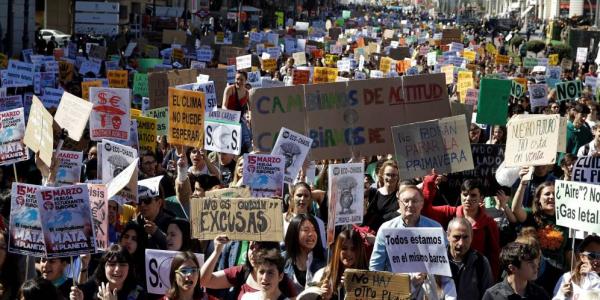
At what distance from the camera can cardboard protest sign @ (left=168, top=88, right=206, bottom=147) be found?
12.2 metres

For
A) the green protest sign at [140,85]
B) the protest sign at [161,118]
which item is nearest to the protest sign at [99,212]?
the protest sign at [161,118]

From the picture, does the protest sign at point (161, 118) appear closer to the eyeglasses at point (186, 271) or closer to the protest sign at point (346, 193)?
the protest sign at point (346, 193)

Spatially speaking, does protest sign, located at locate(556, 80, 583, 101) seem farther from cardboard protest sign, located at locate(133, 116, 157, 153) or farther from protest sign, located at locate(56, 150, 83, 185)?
protest sign, located at locate(56, 150, 83, 185)

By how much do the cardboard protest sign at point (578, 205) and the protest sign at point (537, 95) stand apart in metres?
10.7

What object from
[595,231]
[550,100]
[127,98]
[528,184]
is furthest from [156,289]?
[550,100]

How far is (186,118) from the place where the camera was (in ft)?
40.6

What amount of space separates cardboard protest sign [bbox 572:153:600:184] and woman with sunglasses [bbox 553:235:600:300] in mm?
2236

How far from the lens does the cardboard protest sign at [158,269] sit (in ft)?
23.8

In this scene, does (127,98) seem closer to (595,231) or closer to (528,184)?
(528,184)

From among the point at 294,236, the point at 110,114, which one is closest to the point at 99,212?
the point at 294,236

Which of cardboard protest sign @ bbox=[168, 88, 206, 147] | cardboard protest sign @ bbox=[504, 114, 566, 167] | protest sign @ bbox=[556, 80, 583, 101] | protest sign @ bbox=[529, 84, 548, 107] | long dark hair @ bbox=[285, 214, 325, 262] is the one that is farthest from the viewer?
protest sign @ bbox=[556, 80, 583, 101]

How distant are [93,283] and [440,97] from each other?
20.7 feet

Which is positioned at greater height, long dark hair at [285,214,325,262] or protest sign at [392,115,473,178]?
protest sign at [392,115,473,178]

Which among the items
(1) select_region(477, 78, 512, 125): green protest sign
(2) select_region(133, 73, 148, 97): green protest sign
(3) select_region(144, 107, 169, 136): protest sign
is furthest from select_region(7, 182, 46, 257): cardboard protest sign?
(2) select_region(133, 73, 148, 97): green protest sign
